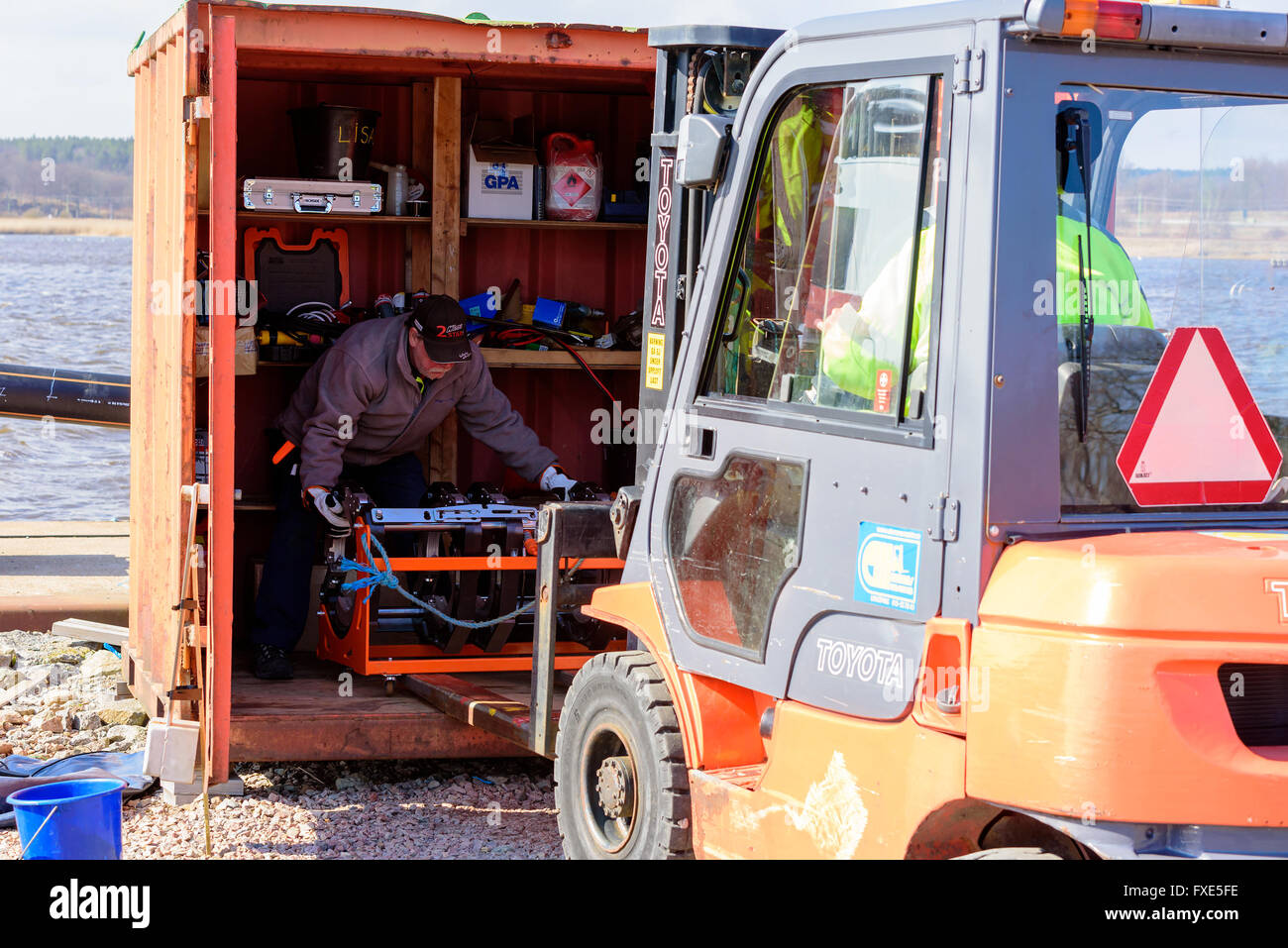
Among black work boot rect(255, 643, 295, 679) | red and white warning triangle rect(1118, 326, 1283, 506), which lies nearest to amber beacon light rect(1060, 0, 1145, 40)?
red and white warning triangle rect(1118, 326, 1283, 506)

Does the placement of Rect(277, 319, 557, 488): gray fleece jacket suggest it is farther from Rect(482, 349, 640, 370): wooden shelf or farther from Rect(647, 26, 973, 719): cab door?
Rect(647, 26, 973, 719): cab door

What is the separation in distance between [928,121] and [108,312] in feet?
106

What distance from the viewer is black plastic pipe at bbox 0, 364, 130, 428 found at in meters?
8.66

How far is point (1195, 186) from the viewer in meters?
3.33

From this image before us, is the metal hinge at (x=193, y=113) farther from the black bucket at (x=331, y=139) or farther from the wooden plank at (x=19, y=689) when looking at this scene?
the wooden plank at (x=19, y=689)

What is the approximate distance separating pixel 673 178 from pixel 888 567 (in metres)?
1.78

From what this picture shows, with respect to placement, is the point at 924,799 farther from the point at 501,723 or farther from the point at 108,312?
the point at 108,312

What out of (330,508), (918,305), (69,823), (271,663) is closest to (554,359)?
(330,508)

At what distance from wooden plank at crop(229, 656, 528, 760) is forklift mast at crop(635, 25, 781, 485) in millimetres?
1876

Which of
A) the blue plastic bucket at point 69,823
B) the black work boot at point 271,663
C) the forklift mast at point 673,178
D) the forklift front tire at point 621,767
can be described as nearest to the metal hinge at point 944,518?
the forklift front tire at point 621,767

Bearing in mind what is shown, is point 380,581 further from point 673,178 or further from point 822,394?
point 822,394

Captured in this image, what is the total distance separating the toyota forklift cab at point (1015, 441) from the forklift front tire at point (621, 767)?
0.15m

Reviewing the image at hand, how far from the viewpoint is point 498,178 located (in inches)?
306
